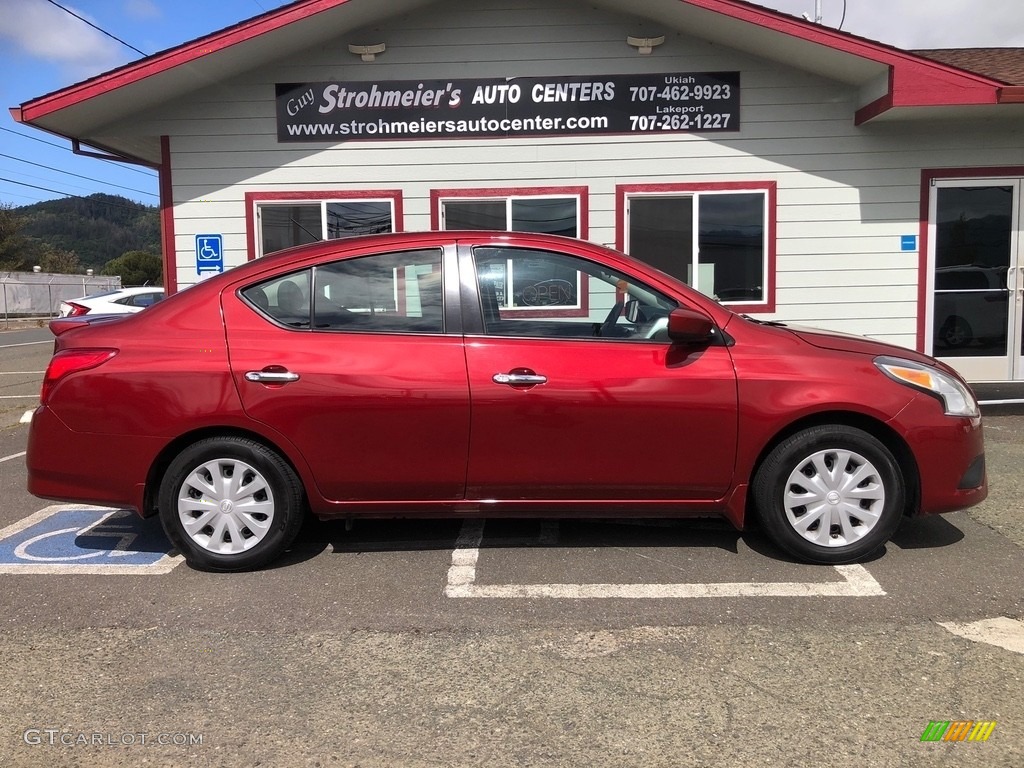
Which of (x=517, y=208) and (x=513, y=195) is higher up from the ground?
(x=513, y=195)

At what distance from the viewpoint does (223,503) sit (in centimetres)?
392

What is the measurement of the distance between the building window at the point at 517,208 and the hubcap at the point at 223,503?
507 centimetres

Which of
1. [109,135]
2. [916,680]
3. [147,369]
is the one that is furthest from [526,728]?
[109,135]

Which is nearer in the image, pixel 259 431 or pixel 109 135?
pixel 259 431

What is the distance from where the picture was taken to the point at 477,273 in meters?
4.01

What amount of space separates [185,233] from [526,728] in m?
7.43

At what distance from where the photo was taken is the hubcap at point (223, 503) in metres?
3.91

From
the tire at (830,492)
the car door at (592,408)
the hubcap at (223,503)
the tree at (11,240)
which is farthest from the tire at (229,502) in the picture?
the tree at (11,240)

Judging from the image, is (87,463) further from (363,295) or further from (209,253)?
(209,253)

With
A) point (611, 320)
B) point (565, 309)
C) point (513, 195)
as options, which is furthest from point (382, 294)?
point (513, 195)

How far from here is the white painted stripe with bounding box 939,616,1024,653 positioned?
3.17m

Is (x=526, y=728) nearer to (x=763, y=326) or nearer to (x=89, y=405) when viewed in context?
(x=763, y=326)

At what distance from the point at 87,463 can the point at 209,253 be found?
5.11 meters

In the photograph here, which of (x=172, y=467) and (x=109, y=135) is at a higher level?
(x=109, y=135)
